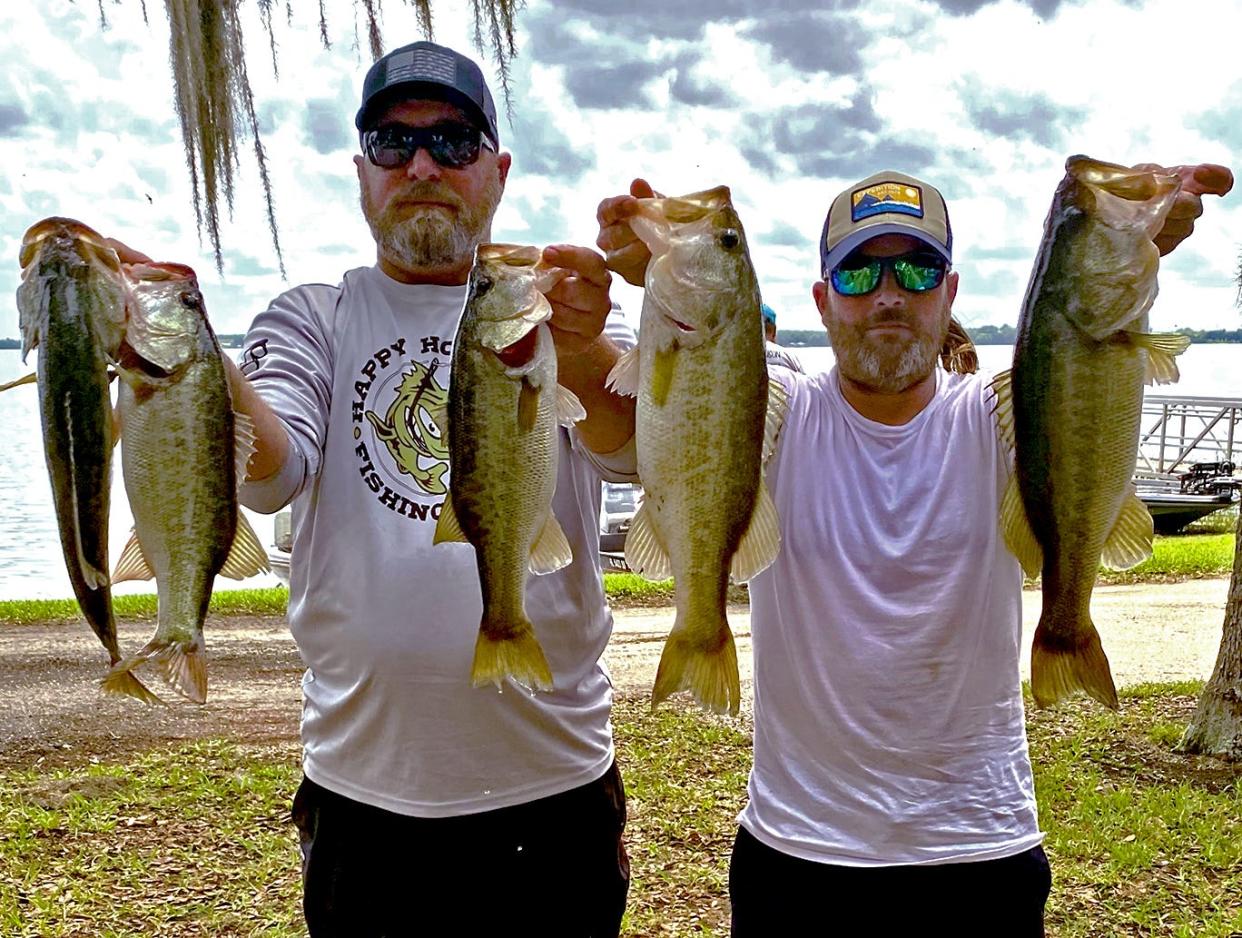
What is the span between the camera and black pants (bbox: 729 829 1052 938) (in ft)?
9.52

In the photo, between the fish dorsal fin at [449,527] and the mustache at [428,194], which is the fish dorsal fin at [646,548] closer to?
the fish dorsal fin at [449,527]

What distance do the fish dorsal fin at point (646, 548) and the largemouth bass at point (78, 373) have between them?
1078 mm

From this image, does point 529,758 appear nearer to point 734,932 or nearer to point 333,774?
point 333,774

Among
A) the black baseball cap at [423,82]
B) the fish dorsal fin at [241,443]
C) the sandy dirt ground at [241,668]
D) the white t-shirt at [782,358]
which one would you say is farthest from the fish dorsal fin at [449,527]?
the sandy dirt ground at [241,668]

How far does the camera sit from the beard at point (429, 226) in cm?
298

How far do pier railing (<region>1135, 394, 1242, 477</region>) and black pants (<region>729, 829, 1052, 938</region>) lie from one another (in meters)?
19.0

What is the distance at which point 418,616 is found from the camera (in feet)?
9.61

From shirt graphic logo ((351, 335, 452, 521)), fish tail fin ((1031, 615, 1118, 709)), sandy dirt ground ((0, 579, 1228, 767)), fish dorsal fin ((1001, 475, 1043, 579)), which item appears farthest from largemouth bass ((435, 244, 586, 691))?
sandy dirt ground ((0, 579, 1228, 767))

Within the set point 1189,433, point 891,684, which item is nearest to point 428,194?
point 891,684

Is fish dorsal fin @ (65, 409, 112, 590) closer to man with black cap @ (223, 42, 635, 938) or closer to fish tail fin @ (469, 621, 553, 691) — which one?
man with black cap @ (223, 42, 635, 938)

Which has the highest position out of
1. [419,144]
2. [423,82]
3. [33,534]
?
[423,82]

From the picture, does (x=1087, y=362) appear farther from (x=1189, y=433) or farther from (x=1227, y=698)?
(x=1189, y=433)

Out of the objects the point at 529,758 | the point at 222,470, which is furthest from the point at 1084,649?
the point at 222,470

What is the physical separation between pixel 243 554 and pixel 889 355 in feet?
6.07
